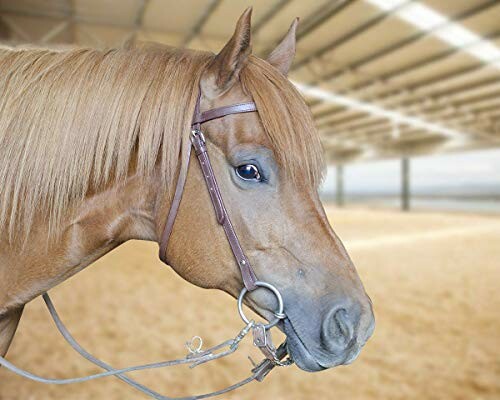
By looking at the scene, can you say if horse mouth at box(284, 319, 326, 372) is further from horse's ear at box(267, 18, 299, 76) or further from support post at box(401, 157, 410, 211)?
support post at box(401, 157, 410, 211)

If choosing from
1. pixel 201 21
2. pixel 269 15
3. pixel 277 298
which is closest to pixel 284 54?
pixel 277 298

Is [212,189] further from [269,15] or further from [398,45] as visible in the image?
[398,45]

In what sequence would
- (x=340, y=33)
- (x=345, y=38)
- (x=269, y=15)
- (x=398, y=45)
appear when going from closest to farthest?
(x=269, y=15) → (x=340, y=33) → (x=345, y=38) → (x=398, y=45)

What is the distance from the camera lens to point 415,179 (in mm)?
23906

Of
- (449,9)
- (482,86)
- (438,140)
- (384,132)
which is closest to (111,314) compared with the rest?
(449,9)

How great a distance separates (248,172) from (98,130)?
0.40m

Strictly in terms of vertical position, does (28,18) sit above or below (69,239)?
above

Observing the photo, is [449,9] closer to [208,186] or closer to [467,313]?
[467,313]

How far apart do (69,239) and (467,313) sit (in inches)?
160

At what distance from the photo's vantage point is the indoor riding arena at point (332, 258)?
8.09ft

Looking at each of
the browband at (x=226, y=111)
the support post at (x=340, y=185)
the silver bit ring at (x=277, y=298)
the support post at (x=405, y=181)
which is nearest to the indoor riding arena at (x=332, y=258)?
the silver bit ring at (x=277, y=298)

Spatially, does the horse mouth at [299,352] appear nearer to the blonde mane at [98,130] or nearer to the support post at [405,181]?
the blonde mane at [98,130]

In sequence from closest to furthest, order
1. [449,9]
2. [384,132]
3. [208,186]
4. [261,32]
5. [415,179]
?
1. [208,186]
2. [449,9]
3. [261,32]
4. [384,132]
5. [415,179]

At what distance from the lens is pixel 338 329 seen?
91 cm
